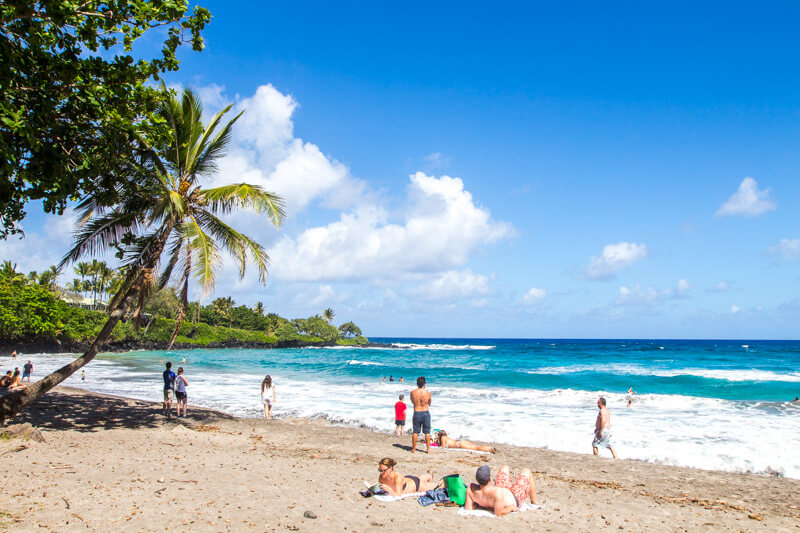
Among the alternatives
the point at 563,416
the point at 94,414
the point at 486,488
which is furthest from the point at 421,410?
the point at 94,414

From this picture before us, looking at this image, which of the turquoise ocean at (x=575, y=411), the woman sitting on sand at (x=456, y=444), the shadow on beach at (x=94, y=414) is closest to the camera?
the shadow on beach at (x=94, y=414)

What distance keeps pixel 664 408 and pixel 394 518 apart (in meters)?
17.7

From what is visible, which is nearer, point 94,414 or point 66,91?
point 66,91

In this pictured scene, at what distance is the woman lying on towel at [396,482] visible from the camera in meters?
7.21

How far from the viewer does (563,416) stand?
16.6 metres

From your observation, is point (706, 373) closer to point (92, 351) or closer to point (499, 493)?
point (499, 493)

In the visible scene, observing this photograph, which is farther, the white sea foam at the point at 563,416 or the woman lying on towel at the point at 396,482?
the white sea foam at the point at 563,416

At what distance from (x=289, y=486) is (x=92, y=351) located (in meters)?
5.63

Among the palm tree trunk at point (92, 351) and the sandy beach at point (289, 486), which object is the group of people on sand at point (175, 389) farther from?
the palm tree trunk at point (92, 351)

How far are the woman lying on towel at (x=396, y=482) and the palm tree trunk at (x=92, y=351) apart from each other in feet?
20.3

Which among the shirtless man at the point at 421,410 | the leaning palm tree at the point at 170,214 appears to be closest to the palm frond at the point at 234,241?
the leaning palm tree at the point at 170,214

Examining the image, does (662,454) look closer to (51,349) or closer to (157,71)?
(157,71)

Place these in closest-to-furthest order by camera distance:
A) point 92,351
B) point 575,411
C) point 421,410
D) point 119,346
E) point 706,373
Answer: point 92,351
point 421,410
point 575,411
point 706,373
point 119,346

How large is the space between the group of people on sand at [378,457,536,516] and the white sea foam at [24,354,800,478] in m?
5.87
